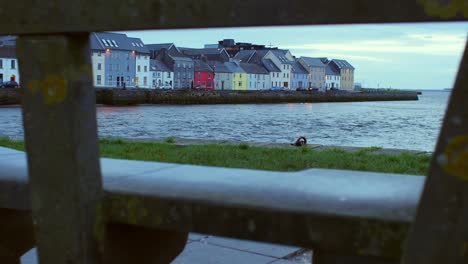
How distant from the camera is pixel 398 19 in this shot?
1.28m

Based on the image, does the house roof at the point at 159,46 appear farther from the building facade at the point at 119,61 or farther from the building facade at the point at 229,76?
the building facade at the point at 119,61

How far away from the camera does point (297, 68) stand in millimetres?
133000

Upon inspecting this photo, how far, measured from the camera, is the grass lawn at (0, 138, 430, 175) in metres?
6.89

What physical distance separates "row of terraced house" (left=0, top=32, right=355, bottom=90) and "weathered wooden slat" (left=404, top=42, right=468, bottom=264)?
8124 cm

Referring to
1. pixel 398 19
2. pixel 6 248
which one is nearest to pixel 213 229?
pixel 398 19

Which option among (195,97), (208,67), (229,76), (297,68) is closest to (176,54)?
(208,67)

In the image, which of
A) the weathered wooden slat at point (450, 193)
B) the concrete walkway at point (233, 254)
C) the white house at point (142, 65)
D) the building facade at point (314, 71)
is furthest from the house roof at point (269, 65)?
the weathered wooden slat at point (450, 193)

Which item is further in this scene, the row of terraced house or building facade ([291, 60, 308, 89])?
building facade ([291, 60, 308, 89])

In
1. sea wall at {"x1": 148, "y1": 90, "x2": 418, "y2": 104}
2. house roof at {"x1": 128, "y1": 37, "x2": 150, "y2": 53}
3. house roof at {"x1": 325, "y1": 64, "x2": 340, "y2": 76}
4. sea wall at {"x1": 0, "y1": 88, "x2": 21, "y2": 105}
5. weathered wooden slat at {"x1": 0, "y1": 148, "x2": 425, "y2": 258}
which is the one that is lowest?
sea wall at {"x1": 148, "y1": 90, "x2": 418, "y2": 104}

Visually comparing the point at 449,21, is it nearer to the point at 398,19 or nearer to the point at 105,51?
the point at 398,19

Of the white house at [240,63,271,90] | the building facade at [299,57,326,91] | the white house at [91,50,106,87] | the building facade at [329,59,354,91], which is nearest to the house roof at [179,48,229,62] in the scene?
the white house at [240,63,271,90]

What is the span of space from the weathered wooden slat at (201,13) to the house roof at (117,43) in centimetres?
8663

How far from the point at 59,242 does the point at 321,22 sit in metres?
1.06

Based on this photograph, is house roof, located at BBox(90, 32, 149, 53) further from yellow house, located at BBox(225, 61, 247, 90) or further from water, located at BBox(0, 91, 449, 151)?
water, located at BBox(0, 91, 449, 151)
